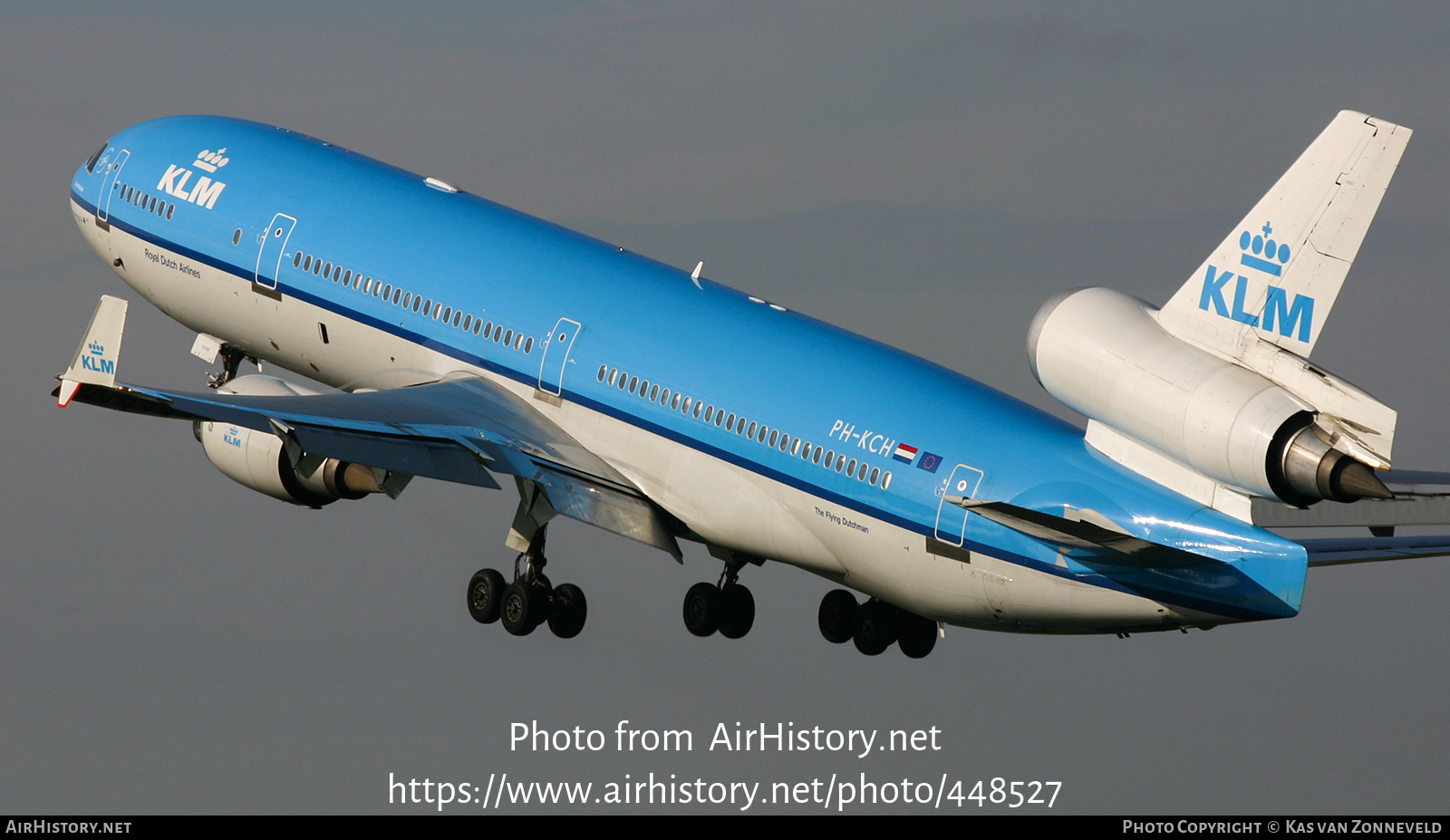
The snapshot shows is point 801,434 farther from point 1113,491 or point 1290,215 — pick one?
point 1290,215

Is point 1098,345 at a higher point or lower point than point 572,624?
higher

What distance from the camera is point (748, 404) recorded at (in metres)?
36.7

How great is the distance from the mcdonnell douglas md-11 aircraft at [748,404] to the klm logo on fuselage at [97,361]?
6cm

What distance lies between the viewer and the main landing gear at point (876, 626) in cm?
4100

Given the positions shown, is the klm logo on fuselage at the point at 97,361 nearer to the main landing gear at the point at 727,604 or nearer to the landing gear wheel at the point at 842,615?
the main landing gear at the point at 727,604

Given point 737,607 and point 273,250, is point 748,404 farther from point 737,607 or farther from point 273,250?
point 273,250

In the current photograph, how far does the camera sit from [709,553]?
4047 centimetres

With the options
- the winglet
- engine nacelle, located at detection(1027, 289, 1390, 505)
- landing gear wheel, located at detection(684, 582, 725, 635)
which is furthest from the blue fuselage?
the winglet

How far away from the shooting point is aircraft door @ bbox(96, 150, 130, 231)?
150 feet

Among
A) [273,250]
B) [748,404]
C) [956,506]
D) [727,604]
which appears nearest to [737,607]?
[727,604]

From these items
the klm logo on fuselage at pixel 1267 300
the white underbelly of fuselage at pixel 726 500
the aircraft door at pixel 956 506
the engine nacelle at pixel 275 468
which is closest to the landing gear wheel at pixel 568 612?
the white underbelly of fuselage at pixel 726 500

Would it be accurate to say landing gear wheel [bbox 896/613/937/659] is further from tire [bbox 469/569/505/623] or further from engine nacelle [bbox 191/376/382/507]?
engine nacelle [bbox 191/376/382/507]

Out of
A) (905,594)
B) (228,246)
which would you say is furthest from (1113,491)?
(228,246)

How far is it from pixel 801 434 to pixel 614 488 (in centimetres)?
383
